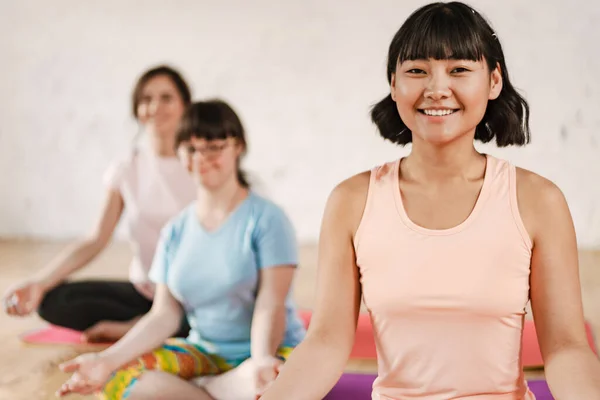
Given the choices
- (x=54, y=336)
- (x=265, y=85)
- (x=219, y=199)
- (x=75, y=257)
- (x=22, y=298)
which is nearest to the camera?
(x=219, y=199)

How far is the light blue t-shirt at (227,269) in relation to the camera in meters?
2.02

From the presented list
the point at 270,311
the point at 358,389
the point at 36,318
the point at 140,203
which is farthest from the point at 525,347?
the point at 36,318

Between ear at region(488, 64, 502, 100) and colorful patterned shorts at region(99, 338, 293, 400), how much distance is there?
1023mm

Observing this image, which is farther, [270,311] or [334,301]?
[270,311]

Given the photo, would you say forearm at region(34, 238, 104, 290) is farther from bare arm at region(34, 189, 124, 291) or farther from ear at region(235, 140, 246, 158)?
ear at region(235, 140, 246, 158)

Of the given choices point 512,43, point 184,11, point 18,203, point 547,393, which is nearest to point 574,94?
point 512,43

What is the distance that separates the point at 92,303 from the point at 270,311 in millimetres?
1260

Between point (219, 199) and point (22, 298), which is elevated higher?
point (219, 199)

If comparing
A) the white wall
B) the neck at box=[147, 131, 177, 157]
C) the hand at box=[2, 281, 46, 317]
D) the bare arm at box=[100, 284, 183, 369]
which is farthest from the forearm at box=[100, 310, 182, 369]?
the white wall

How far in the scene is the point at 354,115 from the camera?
5395mm

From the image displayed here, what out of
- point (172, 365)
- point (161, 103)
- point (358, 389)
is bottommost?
point (358, 389)

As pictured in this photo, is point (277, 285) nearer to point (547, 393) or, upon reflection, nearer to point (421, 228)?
point (547, 393)

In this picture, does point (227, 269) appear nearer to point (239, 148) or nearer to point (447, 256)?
point (239, 148)

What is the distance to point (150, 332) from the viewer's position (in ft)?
6.46
